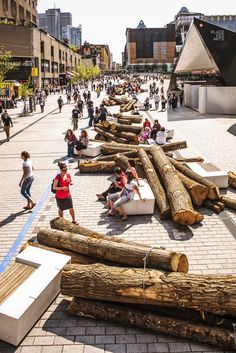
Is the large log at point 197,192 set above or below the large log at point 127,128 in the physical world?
below

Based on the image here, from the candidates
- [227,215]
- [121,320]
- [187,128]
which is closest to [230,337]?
[121,320]

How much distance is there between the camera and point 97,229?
945 cm

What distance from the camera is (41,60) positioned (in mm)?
70750

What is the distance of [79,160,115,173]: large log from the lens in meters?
14.5

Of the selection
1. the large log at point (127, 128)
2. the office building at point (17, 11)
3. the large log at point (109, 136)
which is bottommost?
the large log at point (109, 136)

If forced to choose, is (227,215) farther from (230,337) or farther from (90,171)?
(90,171)

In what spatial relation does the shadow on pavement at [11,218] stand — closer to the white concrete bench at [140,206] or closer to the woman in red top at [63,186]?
the woman in red top at [63,186]

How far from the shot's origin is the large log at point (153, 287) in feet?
17.3

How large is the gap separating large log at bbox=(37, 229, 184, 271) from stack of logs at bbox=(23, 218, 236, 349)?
0.05 feet

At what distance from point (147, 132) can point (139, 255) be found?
1379cm

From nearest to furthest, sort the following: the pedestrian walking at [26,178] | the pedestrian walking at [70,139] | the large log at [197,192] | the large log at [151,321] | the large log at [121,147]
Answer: the large log at [151,321], the large log at [197,192], the pedestrian walking at [26,178], the large log at [121,147], the pedestrian walking at [70,139]

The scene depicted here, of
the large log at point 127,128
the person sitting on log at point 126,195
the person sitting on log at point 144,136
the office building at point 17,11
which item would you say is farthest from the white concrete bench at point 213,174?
the office building at point 17,11

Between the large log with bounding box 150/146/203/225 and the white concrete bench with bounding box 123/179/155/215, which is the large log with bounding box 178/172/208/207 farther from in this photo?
the white concrete bench with bounding box 123/179/155/215

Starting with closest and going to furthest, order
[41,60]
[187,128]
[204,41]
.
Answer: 1. [187,128]
2. [204,41]
3. [41,60]
